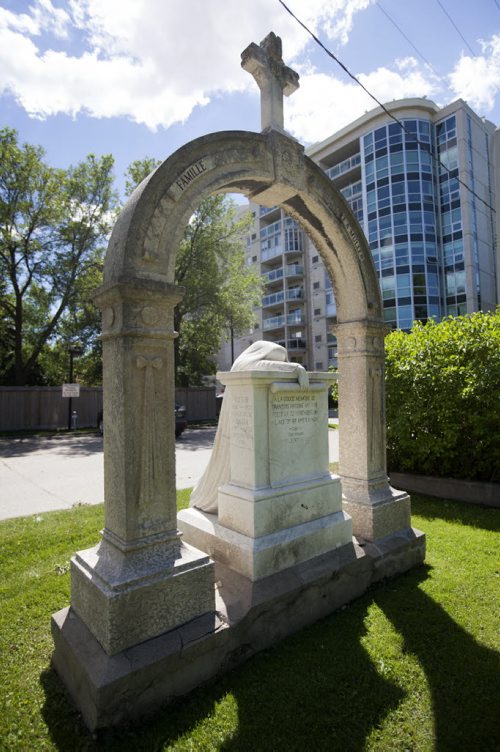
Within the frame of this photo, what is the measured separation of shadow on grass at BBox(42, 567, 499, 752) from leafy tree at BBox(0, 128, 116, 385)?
17.6m

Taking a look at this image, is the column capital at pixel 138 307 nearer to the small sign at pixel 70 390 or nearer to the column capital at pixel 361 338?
Answer: the column capital at pixel 361 338

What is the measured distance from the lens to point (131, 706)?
235 centimetres

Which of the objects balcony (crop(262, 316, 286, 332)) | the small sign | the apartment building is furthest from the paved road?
balcony (crop(262, 316, 286, 332))

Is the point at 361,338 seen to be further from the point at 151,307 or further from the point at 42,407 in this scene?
the point at 42,407

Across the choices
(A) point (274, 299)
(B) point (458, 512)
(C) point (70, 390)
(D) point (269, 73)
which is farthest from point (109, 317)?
(A) point (274, 299)

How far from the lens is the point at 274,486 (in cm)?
351

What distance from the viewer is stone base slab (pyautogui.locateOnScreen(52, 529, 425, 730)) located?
7.68 feet

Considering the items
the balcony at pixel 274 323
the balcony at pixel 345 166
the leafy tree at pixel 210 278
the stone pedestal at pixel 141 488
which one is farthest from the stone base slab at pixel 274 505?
the balcony at pixel 274 323

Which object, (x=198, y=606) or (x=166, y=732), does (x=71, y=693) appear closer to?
(x=166, y=732)

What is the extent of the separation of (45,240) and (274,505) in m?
20.8

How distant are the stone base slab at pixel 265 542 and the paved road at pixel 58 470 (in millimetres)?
3772

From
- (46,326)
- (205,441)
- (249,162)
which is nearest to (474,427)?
(249,162)

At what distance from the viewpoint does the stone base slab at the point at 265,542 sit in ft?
10.6

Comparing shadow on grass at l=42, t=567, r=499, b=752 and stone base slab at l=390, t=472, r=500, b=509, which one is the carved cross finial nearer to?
shadow on grass at l=42, t=567, r=499, b=752
